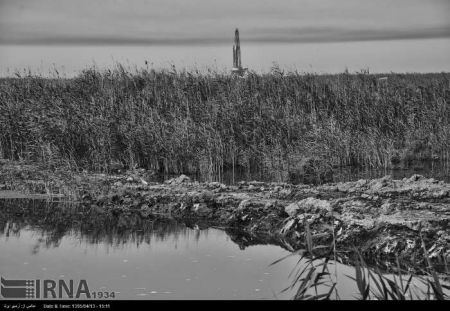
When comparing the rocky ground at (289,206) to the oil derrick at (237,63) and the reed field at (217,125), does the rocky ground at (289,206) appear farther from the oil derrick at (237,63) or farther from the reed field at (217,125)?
the oil derrick at (237,63)

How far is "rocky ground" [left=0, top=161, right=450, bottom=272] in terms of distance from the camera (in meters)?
6.62

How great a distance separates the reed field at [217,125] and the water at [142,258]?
2508 millimetres

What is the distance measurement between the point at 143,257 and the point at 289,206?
76.6 inches

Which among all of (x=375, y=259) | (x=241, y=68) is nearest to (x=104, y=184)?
(x=375, y=259)

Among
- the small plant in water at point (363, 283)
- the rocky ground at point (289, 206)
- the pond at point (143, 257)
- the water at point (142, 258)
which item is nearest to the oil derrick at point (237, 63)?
the rocky ground at point (289, 206)

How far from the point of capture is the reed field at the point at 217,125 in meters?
11.5

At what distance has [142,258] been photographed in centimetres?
648

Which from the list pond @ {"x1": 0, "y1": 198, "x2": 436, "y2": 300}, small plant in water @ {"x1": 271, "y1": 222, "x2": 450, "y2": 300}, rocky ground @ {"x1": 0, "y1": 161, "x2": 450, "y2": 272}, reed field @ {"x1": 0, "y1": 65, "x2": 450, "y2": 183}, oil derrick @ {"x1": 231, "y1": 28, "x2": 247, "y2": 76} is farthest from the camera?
oil derrick @ {"x1": 231, "y1": 28, "x2": 247, "y2": 76}

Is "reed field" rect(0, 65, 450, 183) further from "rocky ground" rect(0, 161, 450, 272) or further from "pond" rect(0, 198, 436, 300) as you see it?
"pond" rect(0, 198, 436, 300)

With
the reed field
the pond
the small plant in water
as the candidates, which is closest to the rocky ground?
the pond

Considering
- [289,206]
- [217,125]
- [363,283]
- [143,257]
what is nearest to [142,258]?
[143,257]

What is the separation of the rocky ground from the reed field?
74 centimetres

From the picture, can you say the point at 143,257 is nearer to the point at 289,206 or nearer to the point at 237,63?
the point at 289,206

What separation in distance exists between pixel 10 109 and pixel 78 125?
1.40 m
